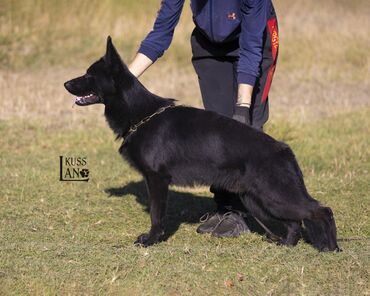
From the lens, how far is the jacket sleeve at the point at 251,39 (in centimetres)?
493

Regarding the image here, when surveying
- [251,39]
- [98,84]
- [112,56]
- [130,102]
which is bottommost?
[130,102]

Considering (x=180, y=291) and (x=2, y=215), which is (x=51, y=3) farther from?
(x=180, y=291)

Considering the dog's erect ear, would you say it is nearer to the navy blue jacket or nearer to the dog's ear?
the dog's ear

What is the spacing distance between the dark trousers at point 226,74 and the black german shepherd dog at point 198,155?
0.48 meters

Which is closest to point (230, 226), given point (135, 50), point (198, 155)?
point (198, 155)

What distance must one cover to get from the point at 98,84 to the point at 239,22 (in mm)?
1097

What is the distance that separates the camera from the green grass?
4.31 metres

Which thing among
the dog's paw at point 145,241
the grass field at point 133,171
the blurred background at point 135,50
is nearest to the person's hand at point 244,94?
the grass field at point 133,171

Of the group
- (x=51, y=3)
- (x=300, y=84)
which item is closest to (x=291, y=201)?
(x=300, y=84)

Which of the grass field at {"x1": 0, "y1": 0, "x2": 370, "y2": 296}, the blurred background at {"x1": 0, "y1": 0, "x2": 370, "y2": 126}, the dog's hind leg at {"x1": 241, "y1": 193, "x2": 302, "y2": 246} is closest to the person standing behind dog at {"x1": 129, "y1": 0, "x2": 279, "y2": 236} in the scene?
the dog's hind leg at {"x1": 241, "y1": 193, "x2": 302, "y2": 246}

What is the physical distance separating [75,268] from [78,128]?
4748 millimetres

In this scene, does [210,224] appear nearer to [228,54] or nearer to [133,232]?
[133,232]

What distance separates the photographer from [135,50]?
12.9 m

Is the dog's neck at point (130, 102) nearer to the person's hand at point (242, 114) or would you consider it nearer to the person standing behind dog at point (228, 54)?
the person standing behind dog at point (228, 54)
